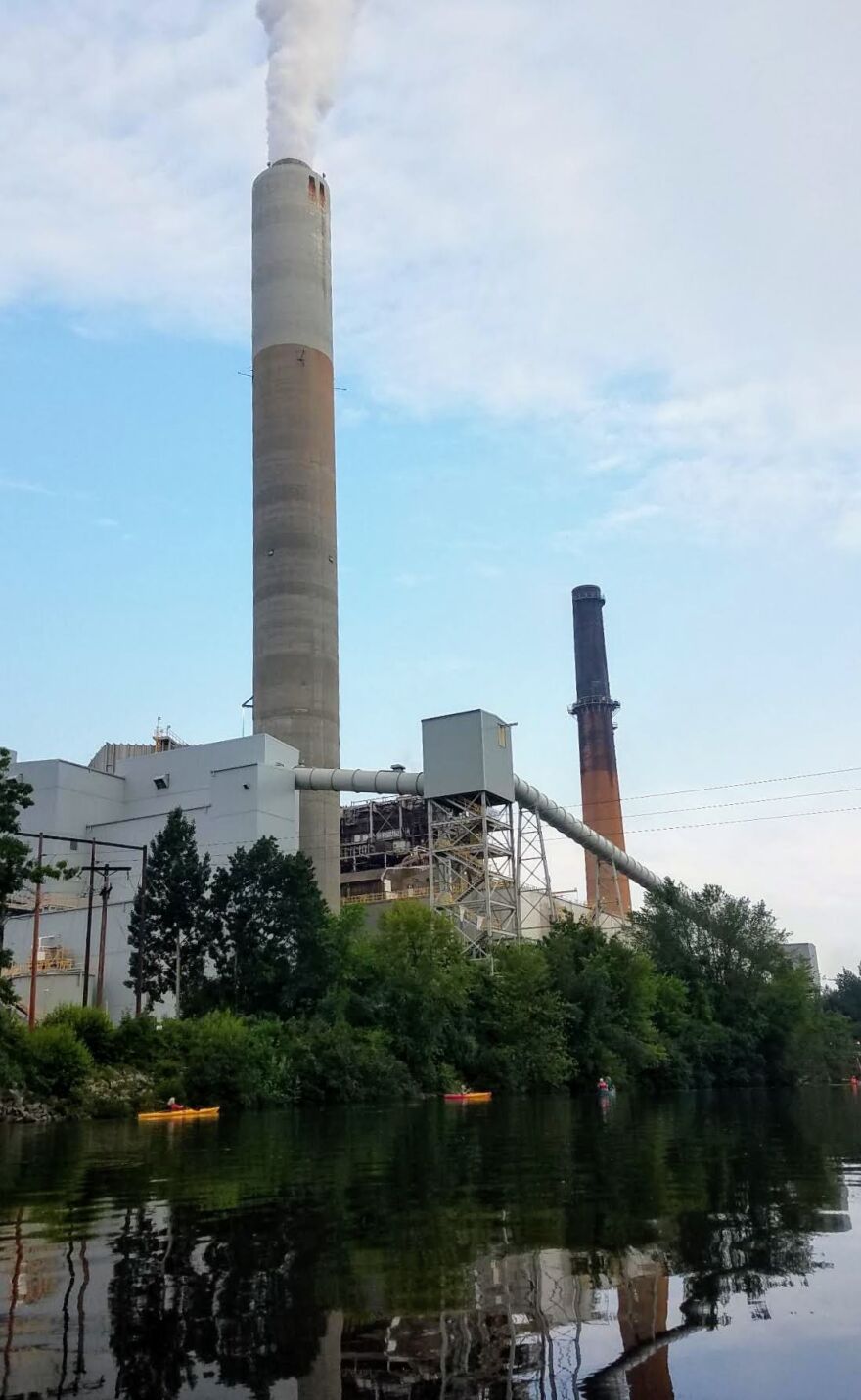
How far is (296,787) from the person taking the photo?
57.4 metres

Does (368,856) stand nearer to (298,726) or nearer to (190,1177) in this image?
(298,726)

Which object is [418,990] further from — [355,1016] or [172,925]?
[172,925]

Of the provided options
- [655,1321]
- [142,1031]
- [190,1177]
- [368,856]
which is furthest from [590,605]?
[655,1321]

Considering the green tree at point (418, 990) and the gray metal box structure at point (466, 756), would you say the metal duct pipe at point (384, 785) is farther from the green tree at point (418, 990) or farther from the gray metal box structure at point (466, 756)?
the green tree at point (418, 990)

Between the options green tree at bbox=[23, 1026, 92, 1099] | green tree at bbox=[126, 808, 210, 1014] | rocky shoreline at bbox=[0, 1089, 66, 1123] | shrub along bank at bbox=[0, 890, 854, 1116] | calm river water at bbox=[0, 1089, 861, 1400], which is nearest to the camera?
calm river water at bbox=[0, 1089, 861, 1400]

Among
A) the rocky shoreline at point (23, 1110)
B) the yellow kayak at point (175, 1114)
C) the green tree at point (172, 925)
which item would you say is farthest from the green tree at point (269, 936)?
the rocky shoreline at point (23, 1110)

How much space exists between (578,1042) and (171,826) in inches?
782

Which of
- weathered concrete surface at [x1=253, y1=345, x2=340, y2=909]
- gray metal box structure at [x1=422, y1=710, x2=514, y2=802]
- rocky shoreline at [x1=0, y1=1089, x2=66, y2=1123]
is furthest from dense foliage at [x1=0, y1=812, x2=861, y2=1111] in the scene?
weathered concrete surface at [x1=253, y1=345, x2=340, y2=909]

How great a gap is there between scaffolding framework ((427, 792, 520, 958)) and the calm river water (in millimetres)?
37535

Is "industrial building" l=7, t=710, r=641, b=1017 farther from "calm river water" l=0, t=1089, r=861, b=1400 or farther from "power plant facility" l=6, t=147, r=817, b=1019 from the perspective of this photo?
"calm river water" l=0, t=1089, r=861, b=1400

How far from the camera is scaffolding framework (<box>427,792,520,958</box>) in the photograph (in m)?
53.9

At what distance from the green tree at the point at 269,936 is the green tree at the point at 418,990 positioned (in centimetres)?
162

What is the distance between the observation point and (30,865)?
29.9 m

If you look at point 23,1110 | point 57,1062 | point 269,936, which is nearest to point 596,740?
point 269,936
